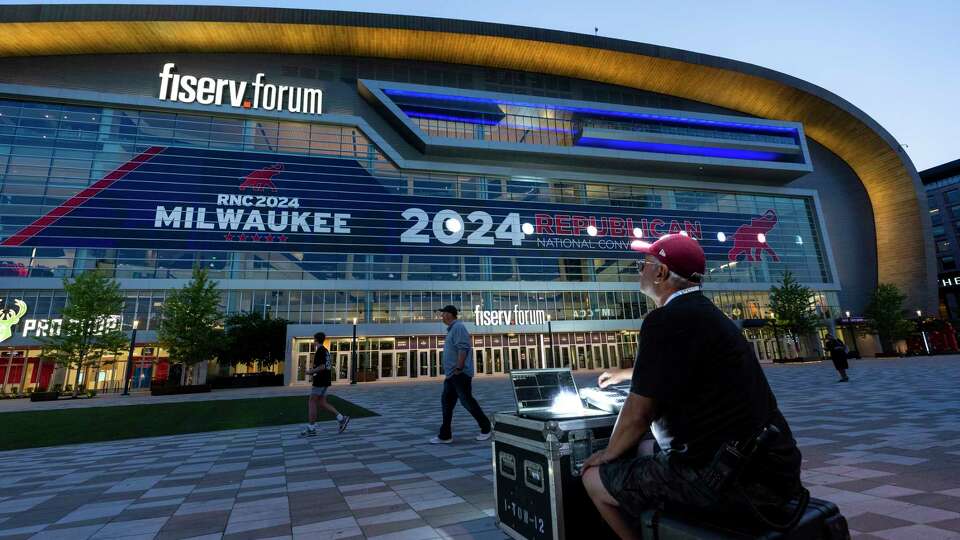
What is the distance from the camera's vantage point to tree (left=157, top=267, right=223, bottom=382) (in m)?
27.6

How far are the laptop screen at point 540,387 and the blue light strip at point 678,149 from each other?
146 ft

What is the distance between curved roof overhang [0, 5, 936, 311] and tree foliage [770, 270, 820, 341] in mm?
18357

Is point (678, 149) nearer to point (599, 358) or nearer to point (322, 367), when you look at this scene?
point (599, 358)

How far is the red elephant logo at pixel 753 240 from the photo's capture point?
44688 mm

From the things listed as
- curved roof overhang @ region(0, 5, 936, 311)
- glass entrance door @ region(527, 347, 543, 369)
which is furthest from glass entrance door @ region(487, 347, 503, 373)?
curved roof overhang @ region(0, 5, 936, 311)

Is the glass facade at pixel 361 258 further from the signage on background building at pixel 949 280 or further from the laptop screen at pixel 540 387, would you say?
the laptop screen at pixel 540 387

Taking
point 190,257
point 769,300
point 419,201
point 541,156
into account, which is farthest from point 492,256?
point 769,300

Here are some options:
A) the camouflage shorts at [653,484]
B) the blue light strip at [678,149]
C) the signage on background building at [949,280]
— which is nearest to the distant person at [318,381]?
the camouflage shorts at [653,484]

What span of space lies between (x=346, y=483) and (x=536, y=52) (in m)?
51.2

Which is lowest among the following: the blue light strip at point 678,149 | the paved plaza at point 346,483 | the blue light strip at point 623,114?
the paved plaza at point 346,483

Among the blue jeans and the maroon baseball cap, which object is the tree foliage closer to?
the blue jeans

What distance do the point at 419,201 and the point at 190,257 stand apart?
1905 cm

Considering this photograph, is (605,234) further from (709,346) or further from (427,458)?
(709,346)

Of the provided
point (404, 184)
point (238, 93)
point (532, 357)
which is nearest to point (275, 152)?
point (238, 93)
